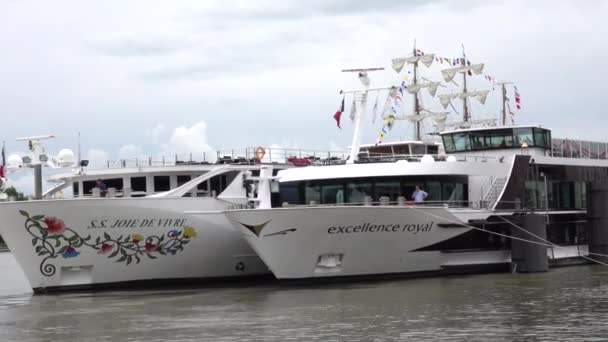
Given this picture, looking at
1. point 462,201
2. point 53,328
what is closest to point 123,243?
point 53,328

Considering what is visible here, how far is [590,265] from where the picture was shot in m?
36.0

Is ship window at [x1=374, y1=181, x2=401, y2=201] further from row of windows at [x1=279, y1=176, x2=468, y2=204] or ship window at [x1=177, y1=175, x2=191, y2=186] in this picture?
ship window at [x1=177, y1=175, x2=191, y2=186]

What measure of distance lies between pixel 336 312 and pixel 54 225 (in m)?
9.49

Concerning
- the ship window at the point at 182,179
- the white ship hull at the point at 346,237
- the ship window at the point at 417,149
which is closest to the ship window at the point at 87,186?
the ship window at the point at 182,179

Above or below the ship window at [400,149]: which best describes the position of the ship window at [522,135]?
above

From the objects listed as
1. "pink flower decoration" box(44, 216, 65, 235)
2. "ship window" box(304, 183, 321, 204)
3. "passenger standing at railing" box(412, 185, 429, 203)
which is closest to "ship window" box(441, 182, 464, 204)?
"passenger standing at railing" box(412, 185, 429, 203)

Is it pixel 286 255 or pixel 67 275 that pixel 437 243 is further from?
pixel 67 275

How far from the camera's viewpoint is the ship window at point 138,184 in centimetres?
3362

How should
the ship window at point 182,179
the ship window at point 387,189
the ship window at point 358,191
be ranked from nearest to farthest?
the ship window at point 387,189, the ship window at point 358,191, the ship window at point 182,179

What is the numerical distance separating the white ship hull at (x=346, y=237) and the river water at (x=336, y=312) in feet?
2.26

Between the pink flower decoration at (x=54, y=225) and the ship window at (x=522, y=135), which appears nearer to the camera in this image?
the pink flower decoration at (x=54, y=225)

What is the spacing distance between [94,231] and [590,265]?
16.8 meters

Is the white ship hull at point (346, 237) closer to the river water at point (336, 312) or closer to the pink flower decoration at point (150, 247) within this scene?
the river water at point (336, 312)

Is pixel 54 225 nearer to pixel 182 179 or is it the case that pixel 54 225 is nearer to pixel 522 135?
pixel 182 179
